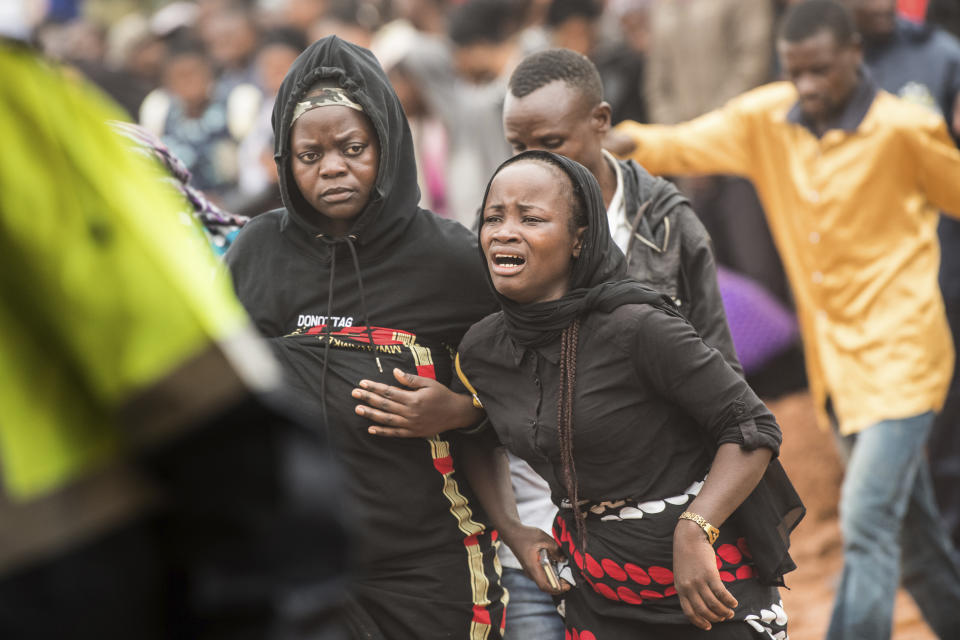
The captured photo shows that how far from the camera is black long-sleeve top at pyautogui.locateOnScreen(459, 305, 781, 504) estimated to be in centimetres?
300

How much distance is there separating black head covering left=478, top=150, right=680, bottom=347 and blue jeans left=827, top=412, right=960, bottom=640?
1.95 meters

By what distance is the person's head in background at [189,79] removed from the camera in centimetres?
942

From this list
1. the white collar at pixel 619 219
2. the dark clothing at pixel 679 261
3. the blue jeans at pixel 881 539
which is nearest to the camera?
the dark clothing at pixel 679 261

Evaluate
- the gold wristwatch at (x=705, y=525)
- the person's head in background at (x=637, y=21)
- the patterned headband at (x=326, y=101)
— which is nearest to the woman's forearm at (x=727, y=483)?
the gold wristwatch at (x=705, y=525)

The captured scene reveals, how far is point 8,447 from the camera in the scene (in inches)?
56.5

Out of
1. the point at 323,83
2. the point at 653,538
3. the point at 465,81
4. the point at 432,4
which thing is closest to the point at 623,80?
the point at 465,81

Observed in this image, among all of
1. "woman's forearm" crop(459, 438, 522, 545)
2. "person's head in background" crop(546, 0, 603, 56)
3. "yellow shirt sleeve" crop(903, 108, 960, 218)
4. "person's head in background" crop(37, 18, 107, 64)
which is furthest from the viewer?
"person's head in background" crop(37, 18, 107, 64)

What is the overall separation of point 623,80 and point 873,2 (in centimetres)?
284

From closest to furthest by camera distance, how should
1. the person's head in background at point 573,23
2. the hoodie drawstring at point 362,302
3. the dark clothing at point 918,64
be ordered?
1. the hoodie drawstring at point 362,302
2. the dark clothing at point 918,64
3. the person's head in background at point 573,23

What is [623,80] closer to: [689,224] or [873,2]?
[873,2]

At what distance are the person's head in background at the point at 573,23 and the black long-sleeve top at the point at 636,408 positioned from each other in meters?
5.45

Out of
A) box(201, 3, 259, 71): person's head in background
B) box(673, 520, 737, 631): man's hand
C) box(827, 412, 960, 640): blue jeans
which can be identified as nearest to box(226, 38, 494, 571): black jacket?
box(673, 520, 737, 631): man's hand

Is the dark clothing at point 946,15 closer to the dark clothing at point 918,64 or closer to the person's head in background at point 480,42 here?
the dark clothing at point 918,64

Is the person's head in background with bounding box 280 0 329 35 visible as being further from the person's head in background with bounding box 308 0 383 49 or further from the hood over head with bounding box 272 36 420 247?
the hood over head with bounding box 272 36 420 247
